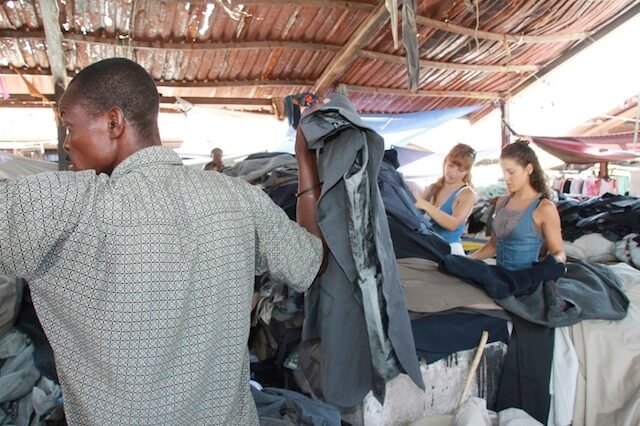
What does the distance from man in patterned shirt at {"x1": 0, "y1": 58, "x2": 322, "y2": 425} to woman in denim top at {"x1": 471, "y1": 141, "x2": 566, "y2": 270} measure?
1.72m

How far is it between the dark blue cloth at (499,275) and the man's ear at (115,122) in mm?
1315

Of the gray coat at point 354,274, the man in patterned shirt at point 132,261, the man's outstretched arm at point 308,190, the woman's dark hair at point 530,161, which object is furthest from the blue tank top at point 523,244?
the man in patterned shirt at point 132,261

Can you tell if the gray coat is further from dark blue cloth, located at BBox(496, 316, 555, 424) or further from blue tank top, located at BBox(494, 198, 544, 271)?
blue tank top, located at BBox(494, 198, 544, 271)

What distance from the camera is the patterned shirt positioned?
2.68 feet

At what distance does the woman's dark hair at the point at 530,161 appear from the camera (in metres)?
2.49

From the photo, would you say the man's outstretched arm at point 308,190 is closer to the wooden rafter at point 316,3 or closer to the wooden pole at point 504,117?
the wooden rafter at point 316,3

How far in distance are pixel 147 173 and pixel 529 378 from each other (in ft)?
5.38

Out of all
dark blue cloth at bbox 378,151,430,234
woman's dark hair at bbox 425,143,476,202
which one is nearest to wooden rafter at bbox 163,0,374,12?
woman's dark hair at bbox 425,143,476,202

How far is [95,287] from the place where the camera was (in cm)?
84

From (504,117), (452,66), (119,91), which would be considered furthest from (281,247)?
(504,117)

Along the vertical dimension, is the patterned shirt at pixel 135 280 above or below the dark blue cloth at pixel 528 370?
above

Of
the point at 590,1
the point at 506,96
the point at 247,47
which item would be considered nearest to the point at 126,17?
the point at 247,47

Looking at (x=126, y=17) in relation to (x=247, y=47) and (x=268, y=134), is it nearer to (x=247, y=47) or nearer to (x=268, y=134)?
(x=247, y=47)

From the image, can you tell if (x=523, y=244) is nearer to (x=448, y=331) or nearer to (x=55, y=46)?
(x=448, y=331)
